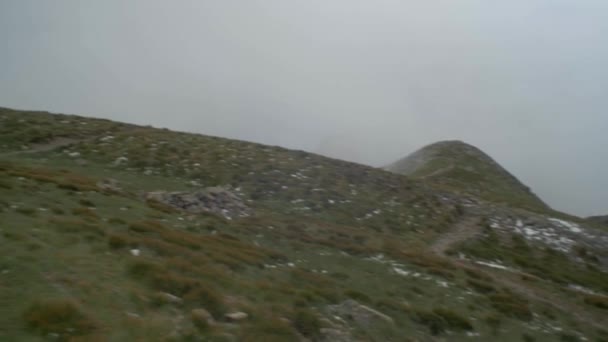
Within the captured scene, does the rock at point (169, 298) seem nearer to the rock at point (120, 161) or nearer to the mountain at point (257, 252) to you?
the mountain at point (257, 252)

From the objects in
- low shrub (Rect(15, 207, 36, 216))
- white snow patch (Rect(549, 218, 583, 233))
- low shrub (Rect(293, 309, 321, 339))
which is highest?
white snow patch (Rect(549, 218, 583, 233))

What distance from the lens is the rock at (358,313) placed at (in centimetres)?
1803

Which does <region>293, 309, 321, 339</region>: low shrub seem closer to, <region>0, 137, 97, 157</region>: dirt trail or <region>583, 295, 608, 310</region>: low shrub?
<region>583, 295, 608, 310</region>: low shrub

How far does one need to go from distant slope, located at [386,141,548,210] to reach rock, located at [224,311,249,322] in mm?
64332

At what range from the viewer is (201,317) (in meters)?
13.9

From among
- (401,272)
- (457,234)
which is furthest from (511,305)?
(457,234)

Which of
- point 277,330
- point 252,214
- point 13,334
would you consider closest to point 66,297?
point 13,334

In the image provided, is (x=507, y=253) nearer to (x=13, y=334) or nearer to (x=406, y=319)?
(x=406, y=319)

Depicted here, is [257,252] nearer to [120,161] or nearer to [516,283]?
[516,283]

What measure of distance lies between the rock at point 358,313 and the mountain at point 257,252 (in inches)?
3.1

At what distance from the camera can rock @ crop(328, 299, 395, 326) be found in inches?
710

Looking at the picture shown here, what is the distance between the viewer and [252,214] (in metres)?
35.2

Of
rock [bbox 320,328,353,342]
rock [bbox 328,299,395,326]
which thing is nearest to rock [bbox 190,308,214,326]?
rock [bbox 320,328,353,342]

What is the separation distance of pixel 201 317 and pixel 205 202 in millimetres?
20300
